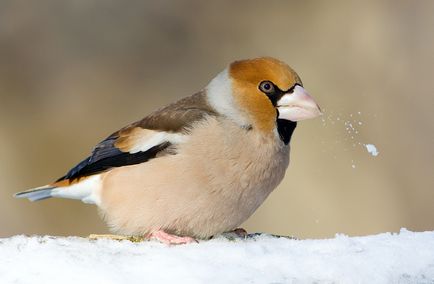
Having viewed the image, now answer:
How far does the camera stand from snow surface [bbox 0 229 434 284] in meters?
2.63

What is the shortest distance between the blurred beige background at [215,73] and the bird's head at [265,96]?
2.75 m

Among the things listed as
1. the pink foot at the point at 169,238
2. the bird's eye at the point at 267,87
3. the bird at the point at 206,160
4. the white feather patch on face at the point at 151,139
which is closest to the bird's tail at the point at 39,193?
the bird at the point at 206,160

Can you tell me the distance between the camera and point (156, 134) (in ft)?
12.2

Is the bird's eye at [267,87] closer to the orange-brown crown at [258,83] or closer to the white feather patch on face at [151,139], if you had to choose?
the orange-brown crown at [258,83]

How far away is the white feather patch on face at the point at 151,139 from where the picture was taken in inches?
143

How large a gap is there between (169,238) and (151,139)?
51 cm

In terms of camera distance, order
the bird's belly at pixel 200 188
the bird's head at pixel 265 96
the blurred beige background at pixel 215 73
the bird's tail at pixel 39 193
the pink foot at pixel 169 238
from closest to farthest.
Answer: the pink foot at pixel 169 238
the bird's belly at pixel 200 188
the bird's head at pixel 265 96
the bird's tail at pixel 39 193
the blurred beige background at pixel 215 73

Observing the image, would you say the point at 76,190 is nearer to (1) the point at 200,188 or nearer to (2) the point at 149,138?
(2) the point at 149,138

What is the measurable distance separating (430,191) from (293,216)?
39.1 inches

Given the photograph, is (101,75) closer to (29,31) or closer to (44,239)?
(29,31)

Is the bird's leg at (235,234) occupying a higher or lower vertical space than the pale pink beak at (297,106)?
lower

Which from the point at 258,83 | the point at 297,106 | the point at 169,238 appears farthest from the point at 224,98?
the point at 169,238

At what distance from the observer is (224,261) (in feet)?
9.25

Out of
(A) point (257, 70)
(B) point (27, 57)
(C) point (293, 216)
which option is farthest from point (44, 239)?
(B) point (27, 57)
